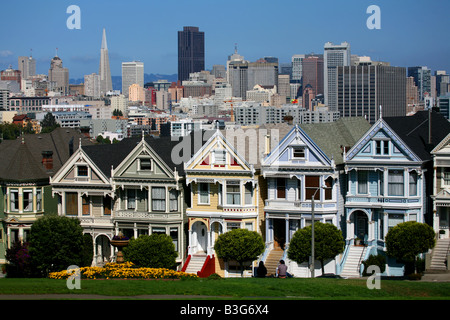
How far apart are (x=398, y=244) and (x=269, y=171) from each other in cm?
782

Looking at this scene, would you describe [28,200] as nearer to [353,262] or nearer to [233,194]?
[233,194]

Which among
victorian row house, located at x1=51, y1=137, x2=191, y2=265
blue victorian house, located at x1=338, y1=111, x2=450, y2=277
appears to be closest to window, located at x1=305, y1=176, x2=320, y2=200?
blue victorian house, located at x1=338, y1=111, x2=450, y2=277

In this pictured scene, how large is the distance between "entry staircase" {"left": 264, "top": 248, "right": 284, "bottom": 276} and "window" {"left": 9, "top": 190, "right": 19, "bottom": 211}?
14.5 metres

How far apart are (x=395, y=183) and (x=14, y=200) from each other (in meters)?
20.9

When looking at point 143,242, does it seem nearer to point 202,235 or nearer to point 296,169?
point 202,235

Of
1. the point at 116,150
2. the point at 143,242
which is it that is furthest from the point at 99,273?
the point at 116,150

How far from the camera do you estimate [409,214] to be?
44.9 metres

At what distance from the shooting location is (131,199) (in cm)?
5059

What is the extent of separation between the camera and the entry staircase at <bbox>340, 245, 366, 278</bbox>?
147ft

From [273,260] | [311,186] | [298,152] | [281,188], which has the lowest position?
[273,260]

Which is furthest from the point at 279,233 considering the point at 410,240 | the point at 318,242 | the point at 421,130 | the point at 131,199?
the point at 421,130

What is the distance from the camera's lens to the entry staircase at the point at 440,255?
43.0m

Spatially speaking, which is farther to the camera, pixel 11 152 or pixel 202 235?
pixel 11 152
